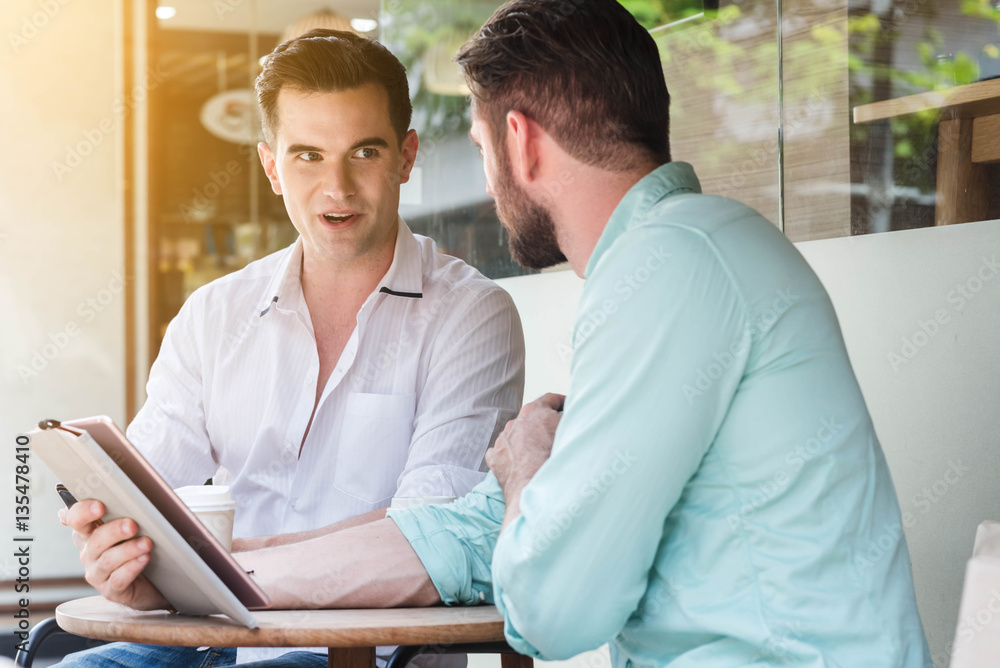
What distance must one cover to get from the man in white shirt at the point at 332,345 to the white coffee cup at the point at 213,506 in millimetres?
521

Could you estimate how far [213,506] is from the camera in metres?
1.40

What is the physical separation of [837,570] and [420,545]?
62 cm

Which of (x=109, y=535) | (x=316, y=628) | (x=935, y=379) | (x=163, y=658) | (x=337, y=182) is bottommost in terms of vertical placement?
(x=163, y=658)

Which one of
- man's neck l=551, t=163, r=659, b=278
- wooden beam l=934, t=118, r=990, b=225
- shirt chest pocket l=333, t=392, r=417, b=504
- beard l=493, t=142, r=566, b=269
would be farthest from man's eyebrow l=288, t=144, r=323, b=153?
wooden beam l=934, t=118, r=990, b=225

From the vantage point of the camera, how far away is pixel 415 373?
204cm

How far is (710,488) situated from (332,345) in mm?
1230

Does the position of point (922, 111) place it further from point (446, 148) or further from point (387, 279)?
point (446, 148)

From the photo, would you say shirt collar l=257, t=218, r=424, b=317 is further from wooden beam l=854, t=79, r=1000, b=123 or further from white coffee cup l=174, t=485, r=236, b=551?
wooden beam l=854, t=79, r=1000, b=123

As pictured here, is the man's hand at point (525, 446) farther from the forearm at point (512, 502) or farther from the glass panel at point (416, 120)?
the glass panel at point (416, 120)

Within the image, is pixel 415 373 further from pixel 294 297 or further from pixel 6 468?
pixel 6 468

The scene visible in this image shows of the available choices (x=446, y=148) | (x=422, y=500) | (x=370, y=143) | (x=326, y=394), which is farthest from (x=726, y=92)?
(x=422, y=500)

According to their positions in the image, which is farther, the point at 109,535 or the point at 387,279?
the point at 387,279

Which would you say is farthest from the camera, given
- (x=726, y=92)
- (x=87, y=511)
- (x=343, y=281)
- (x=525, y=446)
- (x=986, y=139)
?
(x=726, y=92)

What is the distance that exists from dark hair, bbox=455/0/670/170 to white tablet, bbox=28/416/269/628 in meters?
0.70
